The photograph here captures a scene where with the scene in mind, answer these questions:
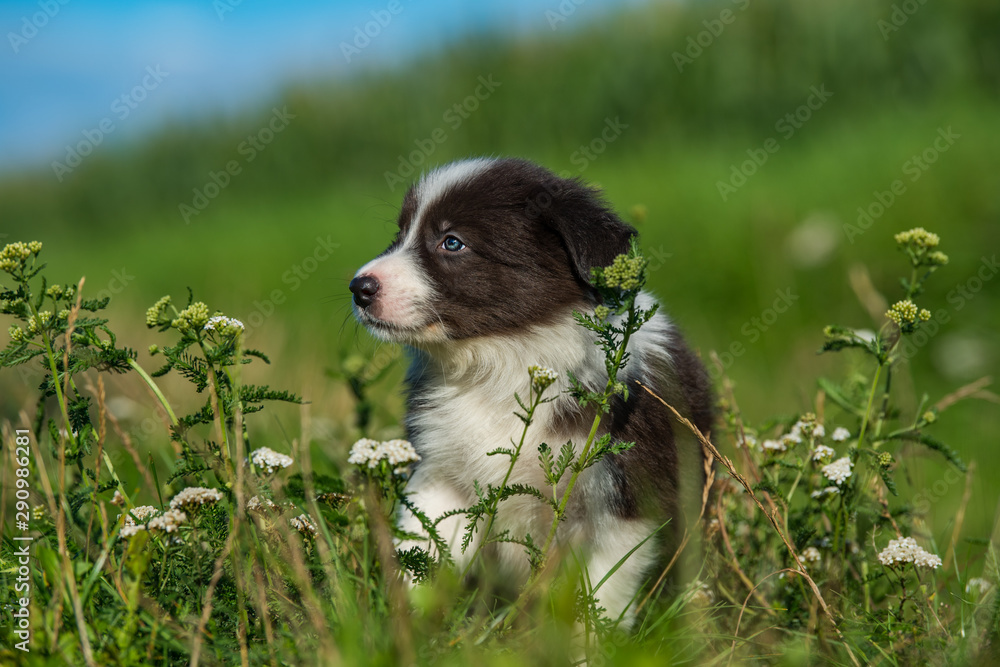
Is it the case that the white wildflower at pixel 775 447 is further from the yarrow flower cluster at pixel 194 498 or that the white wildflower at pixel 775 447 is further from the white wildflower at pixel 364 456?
the yarrow flower cluster at pixel 194 498

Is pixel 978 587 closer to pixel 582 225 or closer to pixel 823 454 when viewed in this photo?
pixel 823 454

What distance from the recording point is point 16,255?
222 cm

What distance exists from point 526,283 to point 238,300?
8.95 m

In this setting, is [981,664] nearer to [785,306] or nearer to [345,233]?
[785,306]

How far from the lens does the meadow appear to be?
2168 millimetres

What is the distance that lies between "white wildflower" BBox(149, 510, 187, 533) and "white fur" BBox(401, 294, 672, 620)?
0.80m

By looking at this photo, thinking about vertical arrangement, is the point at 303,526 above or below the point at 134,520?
below

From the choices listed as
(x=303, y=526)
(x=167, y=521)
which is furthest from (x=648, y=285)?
(x=167, y=521)

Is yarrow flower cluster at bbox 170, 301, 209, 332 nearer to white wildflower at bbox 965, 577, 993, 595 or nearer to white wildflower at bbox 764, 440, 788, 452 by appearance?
white wildflower at bbox 764, 440, 788, 452

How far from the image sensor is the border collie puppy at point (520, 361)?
276 centimetres

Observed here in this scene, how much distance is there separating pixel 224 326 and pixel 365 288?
685 mm

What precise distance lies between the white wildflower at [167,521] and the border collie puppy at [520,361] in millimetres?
767

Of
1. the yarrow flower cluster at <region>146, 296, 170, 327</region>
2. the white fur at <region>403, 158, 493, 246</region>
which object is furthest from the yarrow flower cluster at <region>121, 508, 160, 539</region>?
the white fur at <region>403, 158, 493, 246</region>

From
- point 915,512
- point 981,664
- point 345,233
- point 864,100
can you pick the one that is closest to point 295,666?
point 981,664
